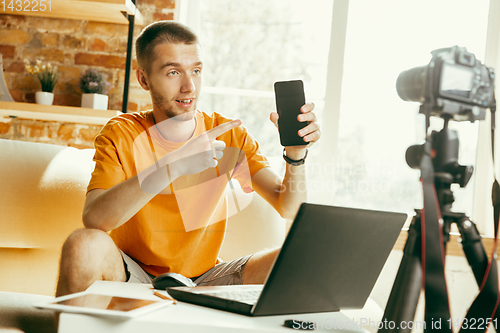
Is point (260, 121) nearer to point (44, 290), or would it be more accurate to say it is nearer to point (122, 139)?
point (122, 139)

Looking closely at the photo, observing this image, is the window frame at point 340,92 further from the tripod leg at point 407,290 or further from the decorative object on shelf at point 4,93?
the tripod leg at point 407,290

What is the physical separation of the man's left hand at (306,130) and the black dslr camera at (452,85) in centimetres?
36

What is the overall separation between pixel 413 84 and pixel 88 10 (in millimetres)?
1894

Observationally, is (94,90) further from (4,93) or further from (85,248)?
(85,248)

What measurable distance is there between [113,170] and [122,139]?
15cm

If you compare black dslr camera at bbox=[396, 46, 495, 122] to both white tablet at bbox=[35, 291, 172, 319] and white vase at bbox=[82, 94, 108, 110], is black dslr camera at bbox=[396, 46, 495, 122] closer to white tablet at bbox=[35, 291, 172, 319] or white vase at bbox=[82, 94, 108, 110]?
white tablet at bbox=[35, 291, 172, 319]

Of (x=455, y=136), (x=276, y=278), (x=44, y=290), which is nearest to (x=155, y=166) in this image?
(x=276, y=278)

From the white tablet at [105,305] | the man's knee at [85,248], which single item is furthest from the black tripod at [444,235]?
the man's knee at [85,248]

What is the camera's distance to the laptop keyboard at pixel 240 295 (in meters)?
0.67

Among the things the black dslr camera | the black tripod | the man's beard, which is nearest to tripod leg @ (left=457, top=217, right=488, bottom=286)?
the black tripod

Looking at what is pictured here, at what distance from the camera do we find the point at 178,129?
145cm

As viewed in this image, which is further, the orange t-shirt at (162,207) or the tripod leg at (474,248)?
the orange t-shirt at (162,207)

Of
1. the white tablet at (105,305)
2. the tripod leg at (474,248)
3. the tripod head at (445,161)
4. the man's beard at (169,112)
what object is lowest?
the white tablet at (105,305)

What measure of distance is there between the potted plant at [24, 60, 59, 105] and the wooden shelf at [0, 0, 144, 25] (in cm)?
28
